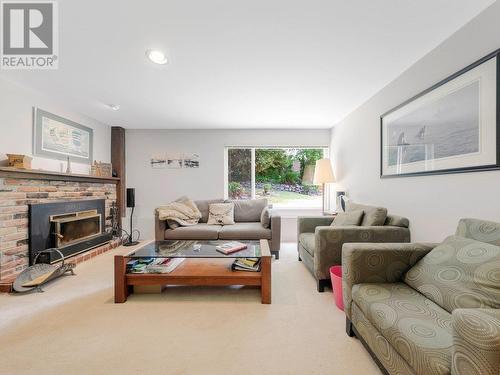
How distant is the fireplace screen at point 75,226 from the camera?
2890mm

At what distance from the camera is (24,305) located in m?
1.97

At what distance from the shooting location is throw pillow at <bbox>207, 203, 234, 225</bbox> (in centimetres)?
371

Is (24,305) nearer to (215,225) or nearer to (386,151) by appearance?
(215,225)

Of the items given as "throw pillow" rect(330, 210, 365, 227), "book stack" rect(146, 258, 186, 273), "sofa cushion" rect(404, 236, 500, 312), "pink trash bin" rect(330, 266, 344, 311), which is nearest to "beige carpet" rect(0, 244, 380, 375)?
Answer: "pink trash bin" rect(330, 266, 344, 311)

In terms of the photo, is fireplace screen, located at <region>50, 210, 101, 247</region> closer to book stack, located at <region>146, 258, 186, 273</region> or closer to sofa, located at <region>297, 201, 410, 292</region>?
book stack, located at <region>146, 258, 186, 273</region>

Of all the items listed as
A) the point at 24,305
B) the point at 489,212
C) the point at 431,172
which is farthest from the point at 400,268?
the point at 24,305

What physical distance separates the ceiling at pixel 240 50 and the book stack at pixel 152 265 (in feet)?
6.19

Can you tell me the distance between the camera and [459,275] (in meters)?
1.19

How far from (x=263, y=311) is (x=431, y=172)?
5.91 feet

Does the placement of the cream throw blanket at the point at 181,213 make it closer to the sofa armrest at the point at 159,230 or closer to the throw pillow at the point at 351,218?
the sofa armrest at the point at 159,230

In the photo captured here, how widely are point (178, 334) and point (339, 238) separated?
61.2 inches

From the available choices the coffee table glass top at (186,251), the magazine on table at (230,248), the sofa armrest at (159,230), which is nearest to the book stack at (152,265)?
the coffee table glass top at (186,251)

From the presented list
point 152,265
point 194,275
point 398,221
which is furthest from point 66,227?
point 398,221

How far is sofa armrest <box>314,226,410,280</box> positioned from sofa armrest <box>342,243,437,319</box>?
63cm
